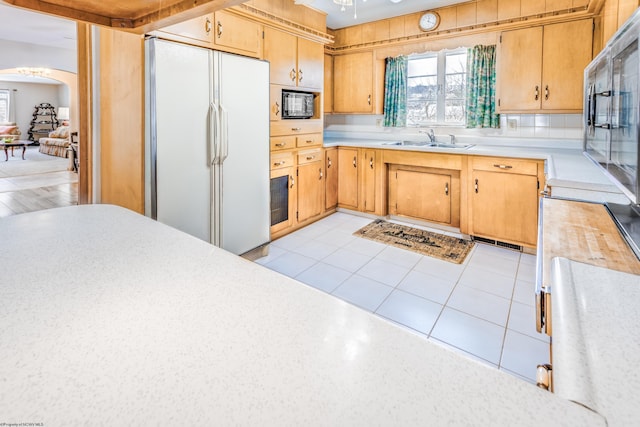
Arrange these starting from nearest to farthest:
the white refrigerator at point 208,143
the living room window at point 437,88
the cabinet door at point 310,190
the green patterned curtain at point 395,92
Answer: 1. the white refrigerator at point 208,143
2. the cabinet door at point 310,190
3. the living room window at point 437,88
4. the green patterned curtain at point 395,92

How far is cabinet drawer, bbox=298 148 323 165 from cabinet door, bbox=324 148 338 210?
175 millimetres

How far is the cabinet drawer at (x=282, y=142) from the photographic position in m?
3.56

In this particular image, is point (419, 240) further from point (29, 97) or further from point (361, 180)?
point (29, 97)

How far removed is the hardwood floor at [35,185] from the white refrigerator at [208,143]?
300 cm

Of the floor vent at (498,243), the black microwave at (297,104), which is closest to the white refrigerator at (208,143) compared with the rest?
the black microwave at (297,104)

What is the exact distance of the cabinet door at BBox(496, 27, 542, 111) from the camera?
3505 mm

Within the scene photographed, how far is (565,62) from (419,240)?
213 centimetres

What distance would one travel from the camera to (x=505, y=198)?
3.49m

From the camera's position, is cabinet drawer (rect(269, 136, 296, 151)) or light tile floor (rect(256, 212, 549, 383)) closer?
light tile floor (rect(256, 212, 549, 383))

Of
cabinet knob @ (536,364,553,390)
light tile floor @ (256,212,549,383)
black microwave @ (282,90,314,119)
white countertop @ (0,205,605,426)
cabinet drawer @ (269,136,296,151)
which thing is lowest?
light tile floor @ (256,212,549,383)

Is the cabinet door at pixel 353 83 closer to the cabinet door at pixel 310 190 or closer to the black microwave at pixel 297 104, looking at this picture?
the black microwave at pixel 297 104

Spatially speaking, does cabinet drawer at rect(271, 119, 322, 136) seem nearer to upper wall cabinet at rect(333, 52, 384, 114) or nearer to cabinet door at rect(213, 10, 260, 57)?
cabinet door at rect(213, 10, 260, 57)

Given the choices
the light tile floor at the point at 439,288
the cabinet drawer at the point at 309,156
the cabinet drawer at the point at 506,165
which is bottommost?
the light tile floor at the point at 439,288

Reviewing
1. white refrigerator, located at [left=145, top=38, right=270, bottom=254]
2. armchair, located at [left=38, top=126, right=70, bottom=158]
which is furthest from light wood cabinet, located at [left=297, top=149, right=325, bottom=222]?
armchair, located at [left=38, top=126, right=70, bottom=158]
